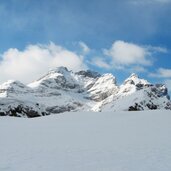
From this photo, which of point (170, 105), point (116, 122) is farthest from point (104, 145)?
point (170, 105)

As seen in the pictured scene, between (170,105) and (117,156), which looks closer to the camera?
(117,156)

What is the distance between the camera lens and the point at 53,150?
1738 cm

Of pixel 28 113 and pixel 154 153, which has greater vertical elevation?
pixel 28 113

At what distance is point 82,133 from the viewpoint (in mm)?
23375

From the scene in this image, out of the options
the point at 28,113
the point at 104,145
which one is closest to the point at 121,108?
the point at 28,113

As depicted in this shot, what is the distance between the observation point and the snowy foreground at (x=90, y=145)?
13.7m

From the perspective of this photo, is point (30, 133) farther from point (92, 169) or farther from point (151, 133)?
point (92, 169)

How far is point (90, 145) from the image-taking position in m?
18.5

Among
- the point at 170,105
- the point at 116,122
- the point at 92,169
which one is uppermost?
the point at 170,105

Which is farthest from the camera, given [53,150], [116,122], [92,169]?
[116,122]

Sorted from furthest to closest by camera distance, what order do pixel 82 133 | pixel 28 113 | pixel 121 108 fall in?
pixel 121 108
pixel 28 113
pixel 82 133

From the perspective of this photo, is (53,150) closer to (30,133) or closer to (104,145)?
(104,145)

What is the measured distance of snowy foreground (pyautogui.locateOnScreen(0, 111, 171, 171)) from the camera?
13727mm

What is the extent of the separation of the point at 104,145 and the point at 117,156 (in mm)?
3171
